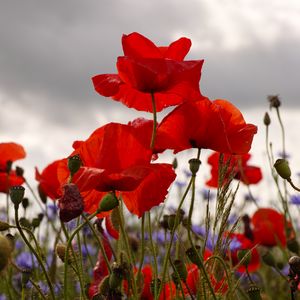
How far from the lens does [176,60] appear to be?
1236mm

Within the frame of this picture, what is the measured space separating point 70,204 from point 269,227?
164 centimetres

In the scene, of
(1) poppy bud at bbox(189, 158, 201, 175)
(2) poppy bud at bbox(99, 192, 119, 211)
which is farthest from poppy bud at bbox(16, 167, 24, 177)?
(2) poppy bud at bbox(99, 192, 119, 211)

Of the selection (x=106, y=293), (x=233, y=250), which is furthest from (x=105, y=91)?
(x=233, y=250)

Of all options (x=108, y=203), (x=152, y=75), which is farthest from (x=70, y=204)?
(x=152, y=75)

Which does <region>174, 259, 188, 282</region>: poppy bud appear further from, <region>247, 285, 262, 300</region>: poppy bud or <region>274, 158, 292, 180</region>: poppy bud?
<region>274, 158, 292, 180</region>: poppy bud

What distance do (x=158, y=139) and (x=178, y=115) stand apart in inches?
2.3

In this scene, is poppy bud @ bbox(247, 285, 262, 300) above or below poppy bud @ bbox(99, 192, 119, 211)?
below

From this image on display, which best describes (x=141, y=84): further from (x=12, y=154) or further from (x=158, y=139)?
(x=12, y=154)

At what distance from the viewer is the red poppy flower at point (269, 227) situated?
2.47 m

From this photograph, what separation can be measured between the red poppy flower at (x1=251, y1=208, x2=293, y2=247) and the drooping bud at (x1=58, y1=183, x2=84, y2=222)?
1.55 m

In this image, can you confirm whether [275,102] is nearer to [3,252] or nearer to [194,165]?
[194,165]

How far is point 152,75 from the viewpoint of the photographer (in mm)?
1188

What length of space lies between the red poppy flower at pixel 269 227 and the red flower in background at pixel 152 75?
1240mm

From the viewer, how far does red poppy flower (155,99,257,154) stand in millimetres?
1262
